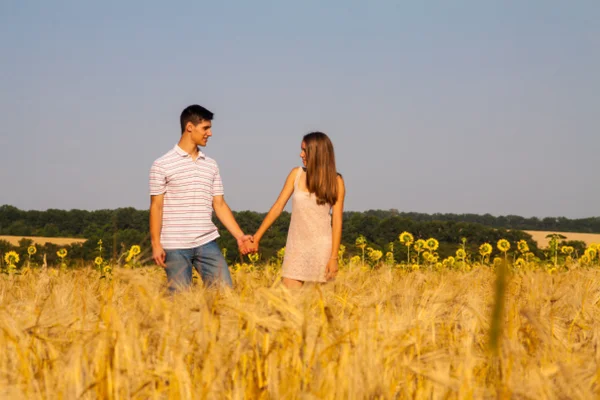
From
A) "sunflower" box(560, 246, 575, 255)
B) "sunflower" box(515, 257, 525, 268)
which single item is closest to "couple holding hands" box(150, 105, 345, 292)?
"sunflower" box(515, 257, 525, 268)

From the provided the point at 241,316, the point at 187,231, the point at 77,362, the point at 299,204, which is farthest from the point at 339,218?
the point at 77,362

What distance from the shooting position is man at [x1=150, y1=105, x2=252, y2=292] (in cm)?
491

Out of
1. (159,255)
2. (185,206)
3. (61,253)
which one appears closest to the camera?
(159,255)

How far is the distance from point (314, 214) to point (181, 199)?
102 centimetres

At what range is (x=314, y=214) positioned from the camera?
196 inches

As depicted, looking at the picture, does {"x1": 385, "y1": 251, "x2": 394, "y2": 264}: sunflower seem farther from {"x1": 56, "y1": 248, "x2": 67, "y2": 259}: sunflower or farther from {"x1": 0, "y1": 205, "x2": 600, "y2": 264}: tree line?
{"x1": 56, "y1": 248, "x2": 67, "y2": 259}: sunflower

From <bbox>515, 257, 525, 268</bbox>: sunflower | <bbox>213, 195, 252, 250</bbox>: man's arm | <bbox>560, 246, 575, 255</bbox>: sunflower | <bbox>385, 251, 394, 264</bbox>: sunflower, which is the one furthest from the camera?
<bbox>560, 246, 575, 255</bbox>: sunflower

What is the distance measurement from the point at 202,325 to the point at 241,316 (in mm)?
140

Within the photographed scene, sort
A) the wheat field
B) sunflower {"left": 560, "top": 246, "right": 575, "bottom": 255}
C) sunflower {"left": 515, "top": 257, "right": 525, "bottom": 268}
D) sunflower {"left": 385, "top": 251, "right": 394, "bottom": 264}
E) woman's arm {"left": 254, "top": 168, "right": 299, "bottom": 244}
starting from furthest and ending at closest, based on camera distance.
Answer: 1. sunflower {"left": 560, "top": 246, "right": 575, "bottom": 255}
2. sunflower {"left": 515, "top": 257, "right": 525, "bottom": 268}
3. sunflower {"left": 385, "top": 251, "right": 394, "bottom": 264}
4. woman's arm {"left": 254, "top": 168, "right": 299, "bottom": 244}
5. the wheat field

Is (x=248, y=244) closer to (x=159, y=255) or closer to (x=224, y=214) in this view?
(x=224, y=214)

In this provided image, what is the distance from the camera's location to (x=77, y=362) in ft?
6.22

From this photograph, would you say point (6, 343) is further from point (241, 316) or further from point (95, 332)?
point (241, 316)

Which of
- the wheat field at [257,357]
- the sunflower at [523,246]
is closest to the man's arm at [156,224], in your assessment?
the wheat field at [257,357]

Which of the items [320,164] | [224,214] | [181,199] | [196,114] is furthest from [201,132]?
[320,164]
